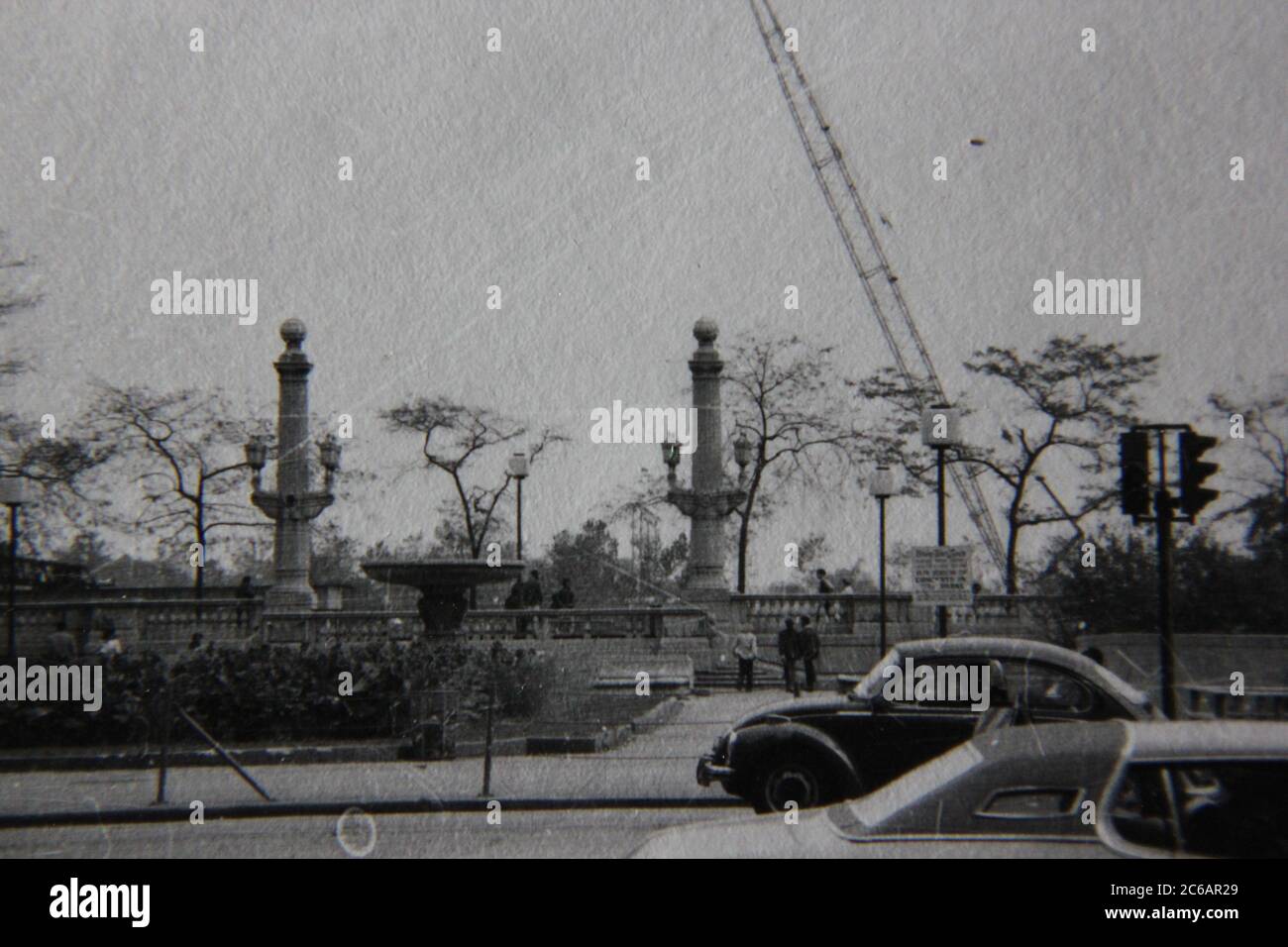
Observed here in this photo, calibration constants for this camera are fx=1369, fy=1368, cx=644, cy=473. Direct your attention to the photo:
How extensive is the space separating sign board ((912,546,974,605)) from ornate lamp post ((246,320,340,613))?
14940 mm

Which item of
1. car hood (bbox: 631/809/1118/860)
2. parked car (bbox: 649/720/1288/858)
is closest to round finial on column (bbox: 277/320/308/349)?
car hood (bbox: 631/809/1118/860)

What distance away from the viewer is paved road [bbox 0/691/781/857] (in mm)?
9508

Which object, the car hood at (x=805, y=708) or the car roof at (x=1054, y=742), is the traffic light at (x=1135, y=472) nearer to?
the car hood at (x=805, y=708)

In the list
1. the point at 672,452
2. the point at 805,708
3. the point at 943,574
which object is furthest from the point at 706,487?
the point at 805,708

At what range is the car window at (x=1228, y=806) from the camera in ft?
14.3

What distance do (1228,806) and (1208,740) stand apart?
24cm

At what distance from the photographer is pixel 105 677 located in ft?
50.4

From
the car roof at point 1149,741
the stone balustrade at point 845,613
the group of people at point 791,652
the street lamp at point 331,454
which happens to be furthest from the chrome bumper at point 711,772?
the street lamp at point 331,454

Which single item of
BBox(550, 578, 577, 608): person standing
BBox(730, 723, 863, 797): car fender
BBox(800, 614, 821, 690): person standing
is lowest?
BBox(800, 614, 821, 690): person standing

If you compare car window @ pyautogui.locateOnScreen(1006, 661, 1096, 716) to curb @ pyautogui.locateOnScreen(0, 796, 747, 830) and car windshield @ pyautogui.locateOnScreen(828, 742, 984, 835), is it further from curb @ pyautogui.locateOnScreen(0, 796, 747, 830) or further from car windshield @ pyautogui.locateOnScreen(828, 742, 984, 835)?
car windshield @ pyautogui.locateOnScreen(828, 742, 984, 835)

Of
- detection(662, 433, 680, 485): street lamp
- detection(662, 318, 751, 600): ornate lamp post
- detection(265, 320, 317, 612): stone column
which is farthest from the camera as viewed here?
detection(662, 318, 751, 600): ornate lamp post

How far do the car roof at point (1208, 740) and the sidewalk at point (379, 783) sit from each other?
A: 7790 millimetres

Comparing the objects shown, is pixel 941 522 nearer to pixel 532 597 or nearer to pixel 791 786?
pixel 791 786

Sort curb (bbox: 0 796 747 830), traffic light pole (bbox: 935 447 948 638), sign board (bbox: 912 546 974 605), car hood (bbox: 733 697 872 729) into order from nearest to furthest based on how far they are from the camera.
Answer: car hood (bbox: 733 697 872 729), curb (bbox: 0 796 747 830), sign board (bbox: 912 546 974 605), traffic light pole (bbox: 935 447 948 638)
